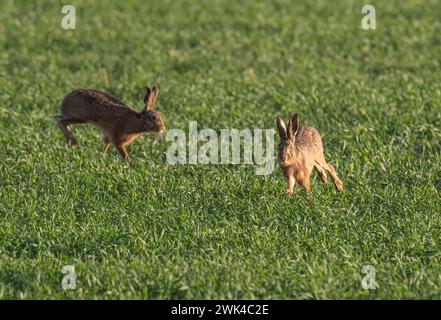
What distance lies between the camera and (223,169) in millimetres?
10719

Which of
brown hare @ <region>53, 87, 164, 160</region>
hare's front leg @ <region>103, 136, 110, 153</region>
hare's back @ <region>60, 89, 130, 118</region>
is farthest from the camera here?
hare's front leg @ <region>103, 136, 110, 153</region>

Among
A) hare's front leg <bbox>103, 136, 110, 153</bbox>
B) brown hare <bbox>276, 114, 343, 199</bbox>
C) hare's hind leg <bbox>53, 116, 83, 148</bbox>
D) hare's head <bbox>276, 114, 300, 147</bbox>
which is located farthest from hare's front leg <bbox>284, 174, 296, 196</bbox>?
hare's hind leg <bbox>53, 116, 83, 148</bbox>

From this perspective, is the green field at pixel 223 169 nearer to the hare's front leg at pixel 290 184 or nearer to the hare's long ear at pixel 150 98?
the hare's front leg at pixel 290 184

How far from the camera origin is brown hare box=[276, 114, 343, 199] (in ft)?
31.3

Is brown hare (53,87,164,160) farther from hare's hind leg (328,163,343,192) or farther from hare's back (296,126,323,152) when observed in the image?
hare's hind leg (328,163,343,192)

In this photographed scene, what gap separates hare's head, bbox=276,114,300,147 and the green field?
526 mm

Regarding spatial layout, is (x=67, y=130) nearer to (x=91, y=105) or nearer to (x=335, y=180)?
(x=91, y=105)

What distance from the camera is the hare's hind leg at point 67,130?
11422mm

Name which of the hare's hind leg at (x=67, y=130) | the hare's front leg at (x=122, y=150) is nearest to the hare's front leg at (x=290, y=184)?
the hare's front leg at (x=122, y=150)

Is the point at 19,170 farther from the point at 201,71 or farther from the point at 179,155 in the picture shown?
the point at 201,71

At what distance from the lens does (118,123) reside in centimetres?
1111

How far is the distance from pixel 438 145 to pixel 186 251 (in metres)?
3.85

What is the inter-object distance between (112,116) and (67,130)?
603 mm

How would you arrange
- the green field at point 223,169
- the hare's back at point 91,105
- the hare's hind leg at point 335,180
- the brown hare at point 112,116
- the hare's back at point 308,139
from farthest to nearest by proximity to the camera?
the hare's back at point 91,105, the brown hare at point 112,116, the hare's hind leg at point 335,180, the hare's back at point 308,139, the green field at point 223,169
